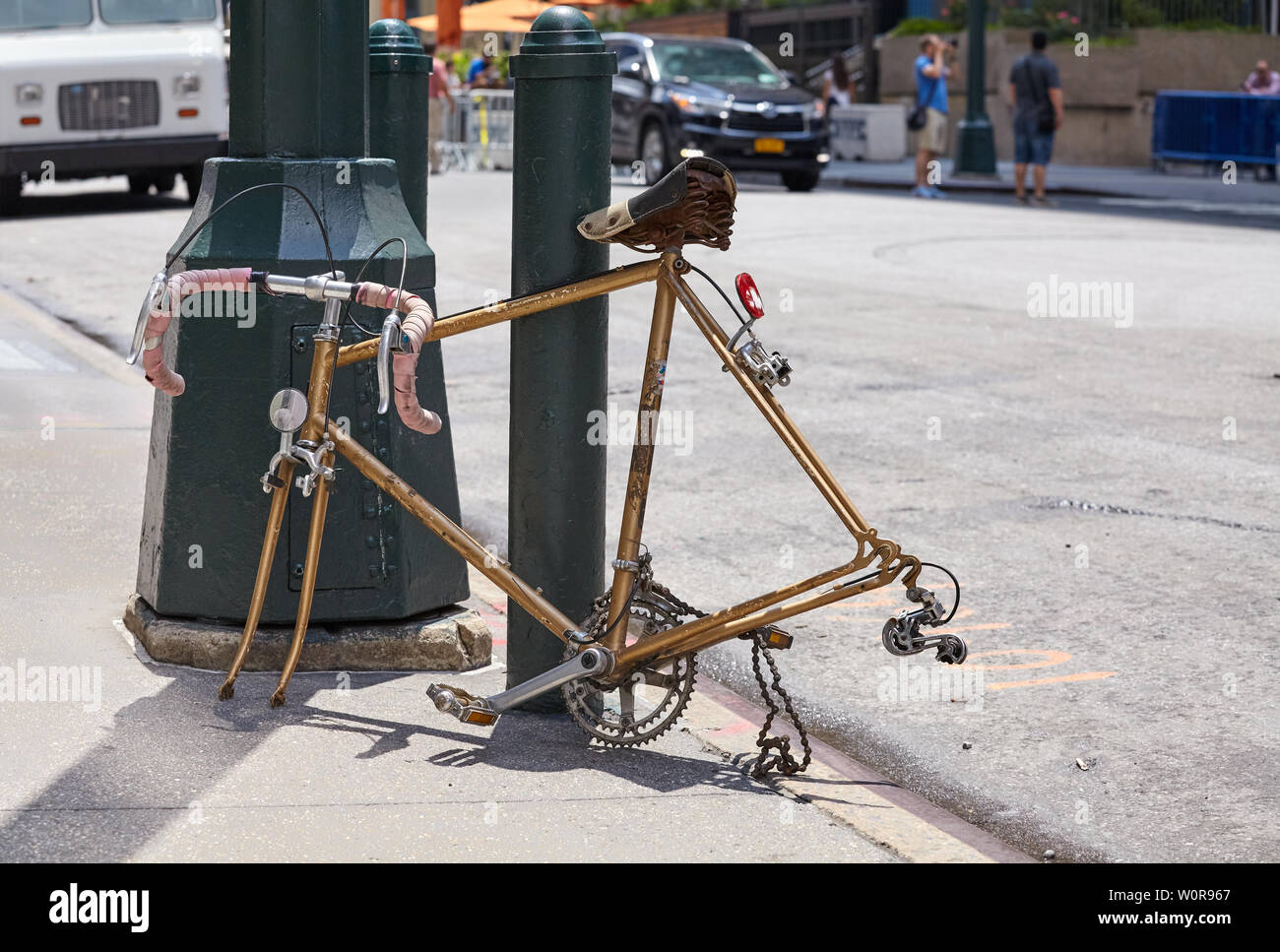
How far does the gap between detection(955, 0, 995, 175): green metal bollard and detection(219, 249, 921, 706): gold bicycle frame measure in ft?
76.8

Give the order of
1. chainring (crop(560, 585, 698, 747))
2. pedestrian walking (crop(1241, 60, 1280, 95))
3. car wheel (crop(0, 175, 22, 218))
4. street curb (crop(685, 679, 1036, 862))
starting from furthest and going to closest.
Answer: pedestrian walking (crop(1241, 60, 1280, 95)) < car wheel (crop(0, 175, 22, 218)) < chainring (crop(560, 585, 698, 747)) < street curb (crop(685, 679, 1036, 862))

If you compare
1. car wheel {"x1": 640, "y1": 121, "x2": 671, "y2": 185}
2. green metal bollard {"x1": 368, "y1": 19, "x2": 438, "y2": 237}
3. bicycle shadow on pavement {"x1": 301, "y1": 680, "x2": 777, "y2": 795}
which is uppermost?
green metal bollard {"x1": 368, "y1": 19, "x2": 438, "y2": 237}

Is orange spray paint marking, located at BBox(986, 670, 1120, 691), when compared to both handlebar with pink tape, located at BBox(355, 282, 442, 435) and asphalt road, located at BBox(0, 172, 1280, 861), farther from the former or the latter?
handlebar with pink tape, located at BBox(355, 282, 442, 435)

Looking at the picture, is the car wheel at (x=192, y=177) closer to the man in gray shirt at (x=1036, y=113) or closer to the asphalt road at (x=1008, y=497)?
the asphalt road at (x=1008, y=497)

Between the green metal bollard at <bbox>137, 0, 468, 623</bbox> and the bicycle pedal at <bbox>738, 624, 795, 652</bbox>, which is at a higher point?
the green metal bollard at <bbox>137, 0, 468, 623</bbox>

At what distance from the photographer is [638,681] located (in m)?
4.15

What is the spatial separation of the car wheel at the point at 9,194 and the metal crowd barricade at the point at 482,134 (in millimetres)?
8713

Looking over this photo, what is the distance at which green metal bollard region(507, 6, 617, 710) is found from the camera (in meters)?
4.20

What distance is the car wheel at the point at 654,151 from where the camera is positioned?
22.7m

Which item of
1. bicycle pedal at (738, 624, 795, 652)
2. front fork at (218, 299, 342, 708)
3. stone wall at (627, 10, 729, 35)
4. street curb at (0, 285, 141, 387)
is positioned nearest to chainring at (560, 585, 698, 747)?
bicycle pedal at (738, 624, 795, 652)

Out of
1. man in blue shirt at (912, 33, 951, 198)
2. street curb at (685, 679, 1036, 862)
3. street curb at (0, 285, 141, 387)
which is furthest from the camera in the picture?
man in blue shirt at (912, 33, 951, 198)

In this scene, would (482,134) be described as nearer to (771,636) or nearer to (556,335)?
(556,335)
